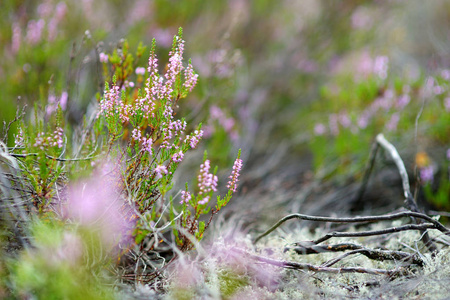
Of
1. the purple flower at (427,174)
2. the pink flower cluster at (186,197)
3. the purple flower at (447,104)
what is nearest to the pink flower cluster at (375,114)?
the purple flower at (447,104)

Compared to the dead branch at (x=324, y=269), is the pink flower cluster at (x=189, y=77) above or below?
above

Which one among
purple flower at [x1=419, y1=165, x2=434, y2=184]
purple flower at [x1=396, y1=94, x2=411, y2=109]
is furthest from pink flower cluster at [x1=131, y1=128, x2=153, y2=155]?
purple flower at [x1=396, y1=94, x2=411, y2=109]

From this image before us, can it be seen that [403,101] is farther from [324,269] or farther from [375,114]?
[324,269]

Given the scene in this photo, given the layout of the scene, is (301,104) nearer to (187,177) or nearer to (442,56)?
(442,56)

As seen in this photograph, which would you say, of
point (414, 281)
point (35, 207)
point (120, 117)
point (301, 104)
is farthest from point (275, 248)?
point (301, 104)

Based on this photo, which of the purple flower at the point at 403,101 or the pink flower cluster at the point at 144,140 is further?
the purple flower at the point at 403,101

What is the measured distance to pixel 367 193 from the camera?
8.33 ft

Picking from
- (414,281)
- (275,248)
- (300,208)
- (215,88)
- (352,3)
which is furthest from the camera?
(352,3)

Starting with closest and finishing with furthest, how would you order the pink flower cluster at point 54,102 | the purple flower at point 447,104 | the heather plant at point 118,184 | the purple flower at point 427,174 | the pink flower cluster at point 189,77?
1. the heather plant at point 118,184
2. the pink flower cluster at point 189,77
3. the pink flower cluster at point 54,102
4. the purple flower at point 427,174
5. the purple flower at point 447,104

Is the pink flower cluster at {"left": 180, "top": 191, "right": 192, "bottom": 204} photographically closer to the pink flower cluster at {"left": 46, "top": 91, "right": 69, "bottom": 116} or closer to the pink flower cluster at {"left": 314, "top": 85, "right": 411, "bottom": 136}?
the pink flower cluster at {"left": 46, "top": 91, "right": 69, "bottom": 116}

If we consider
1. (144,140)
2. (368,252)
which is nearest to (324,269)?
(368,252)

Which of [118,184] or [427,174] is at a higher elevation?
[118,184]

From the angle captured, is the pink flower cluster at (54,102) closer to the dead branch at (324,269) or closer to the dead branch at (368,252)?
the dead branch at (324,269)

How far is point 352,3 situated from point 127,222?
11.5 ft
